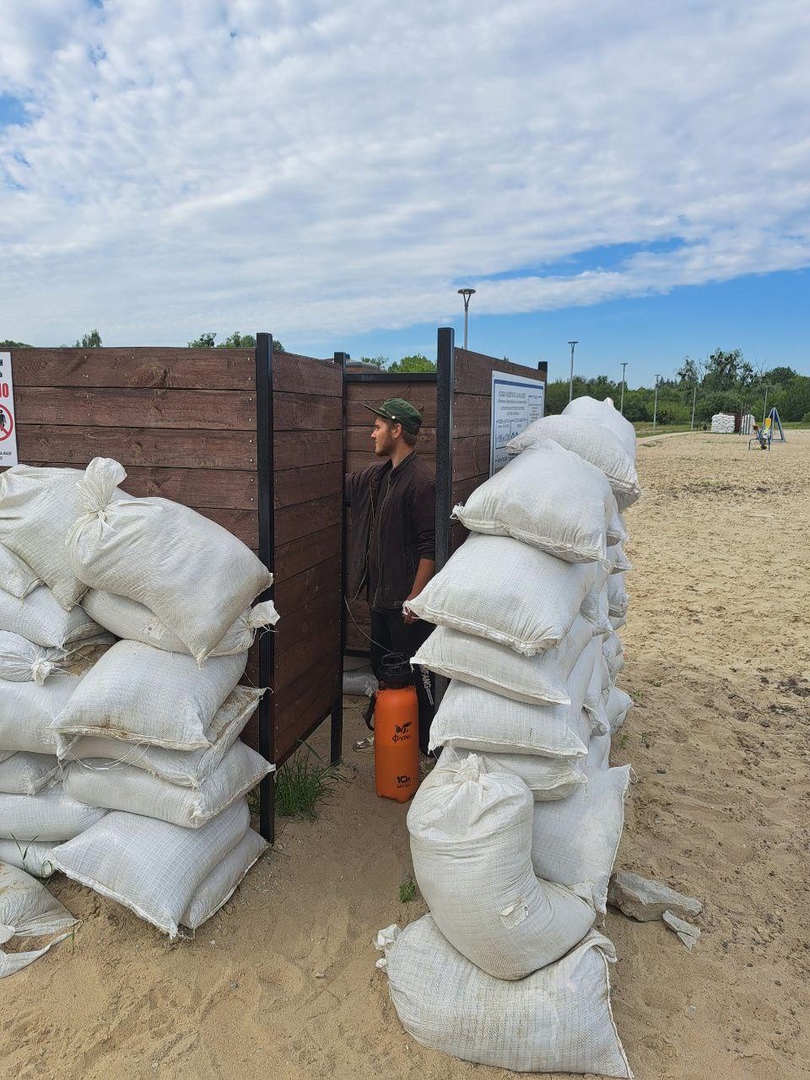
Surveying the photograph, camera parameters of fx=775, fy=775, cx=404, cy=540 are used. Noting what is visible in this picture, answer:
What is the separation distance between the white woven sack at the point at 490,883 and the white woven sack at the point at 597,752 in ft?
2.26

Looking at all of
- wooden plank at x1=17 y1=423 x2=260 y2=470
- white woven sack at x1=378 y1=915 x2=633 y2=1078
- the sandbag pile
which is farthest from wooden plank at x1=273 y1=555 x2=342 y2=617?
white woven sack at x1=378 y1=915 x2=633 y2=1078

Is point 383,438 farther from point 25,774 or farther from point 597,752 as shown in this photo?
point 25,774

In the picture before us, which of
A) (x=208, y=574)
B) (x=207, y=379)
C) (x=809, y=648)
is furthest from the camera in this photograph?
(x=809, y=648)

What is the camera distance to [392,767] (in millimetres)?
3660

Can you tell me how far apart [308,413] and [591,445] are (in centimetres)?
133

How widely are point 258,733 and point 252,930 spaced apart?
2.39 feet

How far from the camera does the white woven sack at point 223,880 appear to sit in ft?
8.80

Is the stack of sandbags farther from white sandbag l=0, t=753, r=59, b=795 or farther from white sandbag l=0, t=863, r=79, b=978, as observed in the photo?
white sandbag l=0, t=753, r=59, b=795

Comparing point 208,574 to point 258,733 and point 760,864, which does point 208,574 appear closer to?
point 258,733

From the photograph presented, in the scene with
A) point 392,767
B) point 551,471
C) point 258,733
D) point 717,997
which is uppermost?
point 551,471

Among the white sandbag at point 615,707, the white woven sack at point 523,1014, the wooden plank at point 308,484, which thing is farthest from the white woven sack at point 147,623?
the white sandbag at point 615,707

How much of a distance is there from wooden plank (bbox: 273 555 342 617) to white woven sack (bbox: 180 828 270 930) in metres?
0.87

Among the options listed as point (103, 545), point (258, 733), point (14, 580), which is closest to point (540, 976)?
point (258, 733)

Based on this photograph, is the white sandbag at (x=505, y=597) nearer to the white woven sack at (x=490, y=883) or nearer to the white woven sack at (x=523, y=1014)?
the white woven sack at (x=490, y=883)
